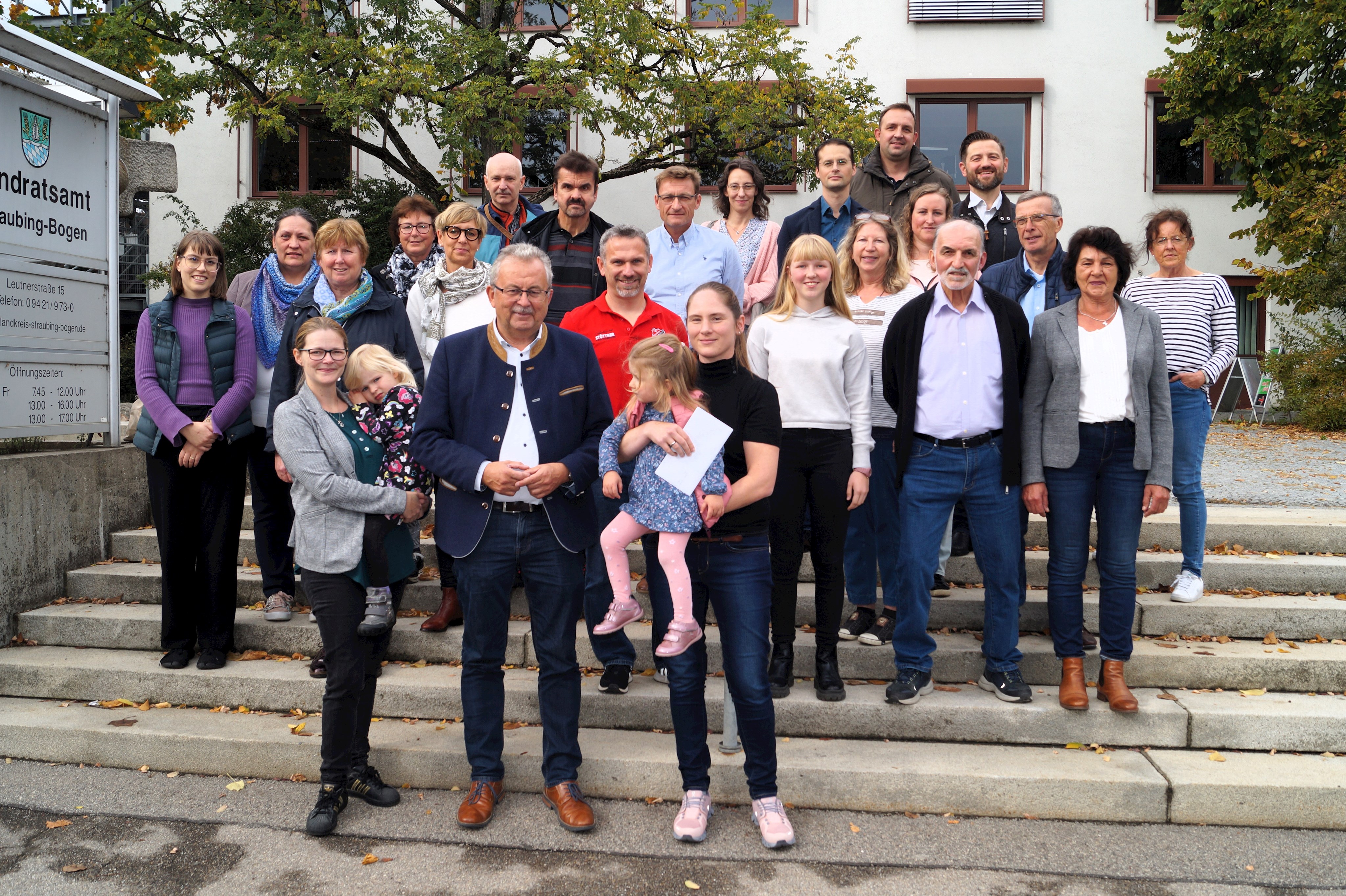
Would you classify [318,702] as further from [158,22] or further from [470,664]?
[158,22]

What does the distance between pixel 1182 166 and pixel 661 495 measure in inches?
702

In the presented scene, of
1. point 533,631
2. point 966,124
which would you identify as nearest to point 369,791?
point 533,631

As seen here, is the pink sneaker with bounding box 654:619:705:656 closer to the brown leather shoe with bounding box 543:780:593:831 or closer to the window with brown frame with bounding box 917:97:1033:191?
the brown leather shoe with bounding box 543:780:593:831

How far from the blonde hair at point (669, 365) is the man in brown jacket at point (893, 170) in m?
2.87

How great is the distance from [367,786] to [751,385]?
240 centimetres

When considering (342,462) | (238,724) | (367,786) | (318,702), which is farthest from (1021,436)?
(238,724)

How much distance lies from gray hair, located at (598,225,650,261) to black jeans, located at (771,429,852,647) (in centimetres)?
113

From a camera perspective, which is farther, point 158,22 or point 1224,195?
point 1224,195

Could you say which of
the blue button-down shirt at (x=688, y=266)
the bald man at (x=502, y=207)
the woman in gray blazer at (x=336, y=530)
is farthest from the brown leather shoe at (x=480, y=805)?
the bald man at (x=502, y=207)

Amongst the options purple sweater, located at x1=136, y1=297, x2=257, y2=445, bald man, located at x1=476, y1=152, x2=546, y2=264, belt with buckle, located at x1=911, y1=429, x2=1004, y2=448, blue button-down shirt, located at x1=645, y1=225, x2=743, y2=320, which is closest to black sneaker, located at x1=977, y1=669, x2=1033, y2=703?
belt with buckle, located at x1=911, y1=429, x2=1004, y2=448

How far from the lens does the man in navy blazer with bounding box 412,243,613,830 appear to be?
3678 mm

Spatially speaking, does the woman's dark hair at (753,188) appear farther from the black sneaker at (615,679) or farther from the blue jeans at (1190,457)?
the black sneaker at (615,679)

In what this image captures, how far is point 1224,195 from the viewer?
1745cm

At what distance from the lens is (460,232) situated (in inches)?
197
